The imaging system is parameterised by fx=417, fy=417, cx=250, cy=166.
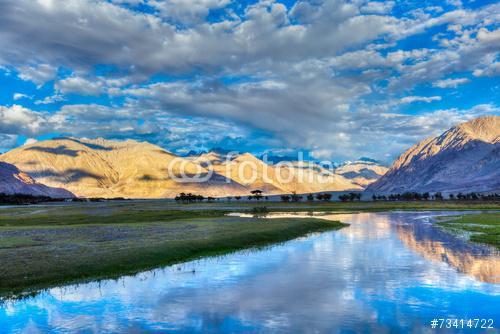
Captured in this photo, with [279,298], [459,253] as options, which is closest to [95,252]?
[279,298]

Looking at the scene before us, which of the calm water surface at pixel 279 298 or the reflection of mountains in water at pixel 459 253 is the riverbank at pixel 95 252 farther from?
the reflection of mountains in water at pixel 459 253

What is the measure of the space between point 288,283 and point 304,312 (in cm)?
676

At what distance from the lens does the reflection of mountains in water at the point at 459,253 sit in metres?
32.5

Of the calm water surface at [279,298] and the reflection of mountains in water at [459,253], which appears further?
the reflection of mountains in water at [459,253]

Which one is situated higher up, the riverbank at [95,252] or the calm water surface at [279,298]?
the riverbank at [95,252]

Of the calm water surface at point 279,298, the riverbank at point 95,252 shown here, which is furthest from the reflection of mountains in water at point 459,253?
the riverbank at point 95,252

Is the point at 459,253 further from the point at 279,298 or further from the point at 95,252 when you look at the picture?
the point at 95,252

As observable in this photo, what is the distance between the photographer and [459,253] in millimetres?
41375

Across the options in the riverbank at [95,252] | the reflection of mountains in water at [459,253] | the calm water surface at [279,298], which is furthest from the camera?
the reflection of mountains in water at [459,253]

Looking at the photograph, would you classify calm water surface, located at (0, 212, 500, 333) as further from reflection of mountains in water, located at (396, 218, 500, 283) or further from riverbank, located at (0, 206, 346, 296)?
riverbank, located at (0, 206, 346, 296)

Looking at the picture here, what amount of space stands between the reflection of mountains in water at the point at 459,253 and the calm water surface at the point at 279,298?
0.55ft

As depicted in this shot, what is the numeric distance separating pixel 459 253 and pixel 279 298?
24.7m

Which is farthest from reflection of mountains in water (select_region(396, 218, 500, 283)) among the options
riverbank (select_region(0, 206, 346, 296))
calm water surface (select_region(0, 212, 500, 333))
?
riverbank (select_region(0, 206, 346, 296))

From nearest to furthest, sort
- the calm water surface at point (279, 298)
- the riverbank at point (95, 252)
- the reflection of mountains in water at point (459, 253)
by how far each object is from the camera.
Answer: the calm water surface at point (279, 298), the riverbank at point (95, 252), the reflection of mountains in water at point (459, 253)
